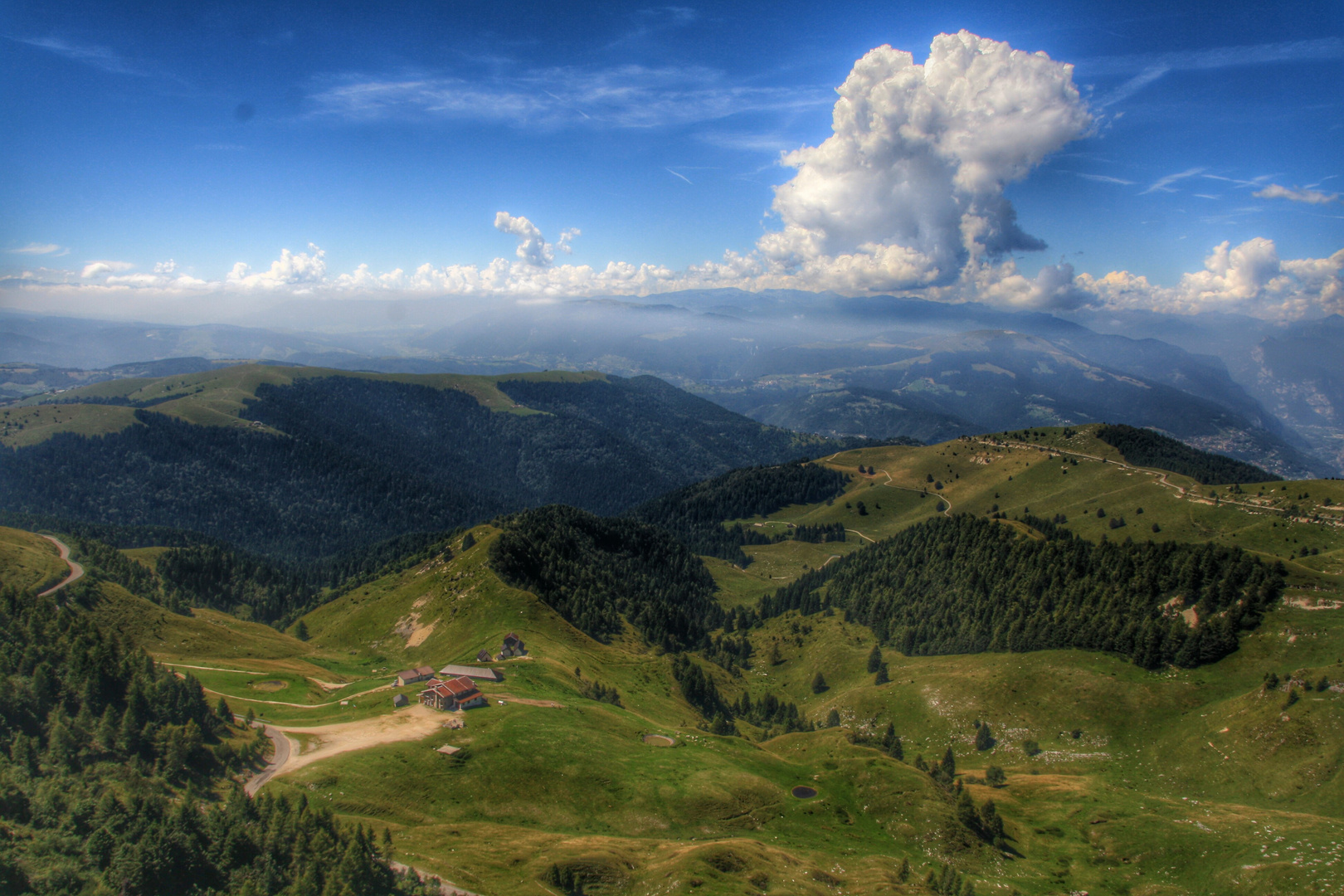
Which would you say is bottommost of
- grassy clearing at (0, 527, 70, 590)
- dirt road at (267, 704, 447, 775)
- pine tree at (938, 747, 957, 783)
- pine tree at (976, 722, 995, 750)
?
pine tree at (976, 722, 995, 750)

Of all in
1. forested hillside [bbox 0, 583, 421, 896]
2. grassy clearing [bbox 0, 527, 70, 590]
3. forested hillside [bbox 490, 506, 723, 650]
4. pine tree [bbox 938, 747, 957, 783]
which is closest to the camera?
forested hillside [bbox 0, 583, 421, 896]

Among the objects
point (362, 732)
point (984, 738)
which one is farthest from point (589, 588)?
point (984, 738)

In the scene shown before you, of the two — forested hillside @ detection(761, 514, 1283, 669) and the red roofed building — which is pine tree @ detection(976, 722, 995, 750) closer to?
forested hillside @ detection(761, 514, 1283, 669)

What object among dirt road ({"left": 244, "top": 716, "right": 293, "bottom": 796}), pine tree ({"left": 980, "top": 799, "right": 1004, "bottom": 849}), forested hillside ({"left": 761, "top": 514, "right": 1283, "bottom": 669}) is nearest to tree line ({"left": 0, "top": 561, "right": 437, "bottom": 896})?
dirt road ({"left": 244, "top": 716, "right": 293, "bottom": 796})

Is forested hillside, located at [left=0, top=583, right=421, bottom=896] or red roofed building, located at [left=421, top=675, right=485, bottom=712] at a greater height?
forested hillside, located at [left=0, top=583, right=421, bottom=896]

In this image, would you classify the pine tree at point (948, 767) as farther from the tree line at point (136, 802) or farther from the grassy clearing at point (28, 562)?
the grassy clearing at point (28, 562)

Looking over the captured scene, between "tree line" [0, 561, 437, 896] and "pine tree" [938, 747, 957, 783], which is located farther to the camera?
"pine tree" [938, 747, 957, 783]
